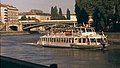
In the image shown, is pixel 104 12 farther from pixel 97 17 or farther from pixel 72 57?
pixel 72 57

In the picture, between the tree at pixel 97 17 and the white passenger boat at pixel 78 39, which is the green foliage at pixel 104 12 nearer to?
the tree at pixel 97 17

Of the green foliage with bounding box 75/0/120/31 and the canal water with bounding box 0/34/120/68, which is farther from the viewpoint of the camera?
the green foliage with bounding box 75/0/120/31

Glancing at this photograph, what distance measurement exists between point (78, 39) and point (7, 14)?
128870mm

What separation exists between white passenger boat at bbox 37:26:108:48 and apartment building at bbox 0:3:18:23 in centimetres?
11159

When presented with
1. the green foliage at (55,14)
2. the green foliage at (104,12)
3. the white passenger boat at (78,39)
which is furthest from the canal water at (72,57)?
the green foliage at (55,14)

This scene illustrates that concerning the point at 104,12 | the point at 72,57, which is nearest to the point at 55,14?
the point at 104,12

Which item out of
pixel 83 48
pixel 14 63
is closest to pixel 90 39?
pixel 83 48

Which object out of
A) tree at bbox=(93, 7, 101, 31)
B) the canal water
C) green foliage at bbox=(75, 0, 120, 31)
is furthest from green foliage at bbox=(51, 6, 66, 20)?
the canal water

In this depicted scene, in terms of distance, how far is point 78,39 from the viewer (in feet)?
160

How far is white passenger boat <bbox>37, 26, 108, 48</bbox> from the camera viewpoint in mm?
47531

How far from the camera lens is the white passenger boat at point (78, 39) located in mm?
47531

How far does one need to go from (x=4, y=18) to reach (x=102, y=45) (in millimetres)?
126116

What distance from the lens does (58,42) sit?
51875 millimetres

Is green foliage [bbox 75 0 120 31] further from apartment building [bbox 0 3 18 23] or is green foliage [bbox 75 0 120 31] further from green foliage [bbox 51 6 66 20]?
apartment building [bbox 0 3 18 23]
